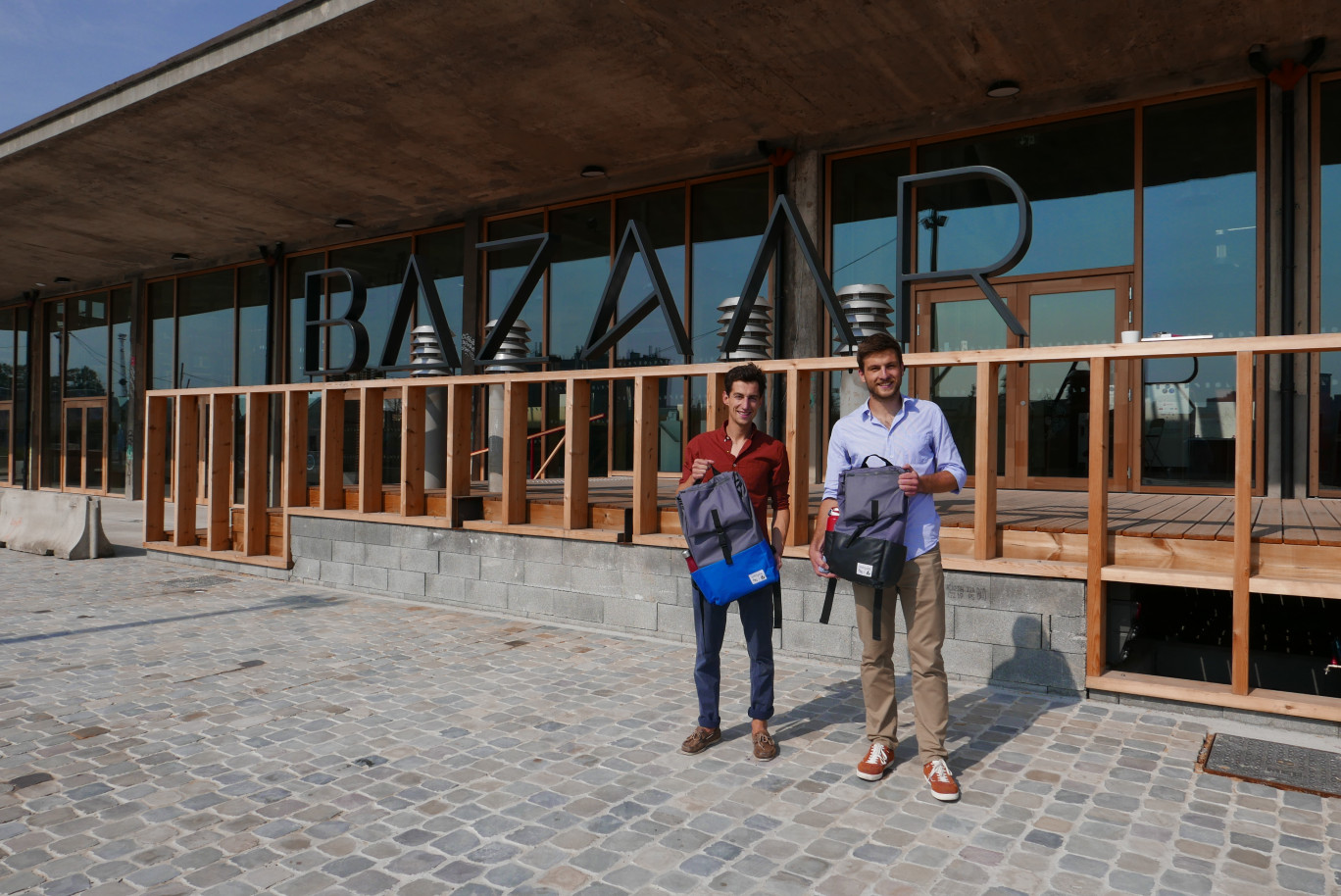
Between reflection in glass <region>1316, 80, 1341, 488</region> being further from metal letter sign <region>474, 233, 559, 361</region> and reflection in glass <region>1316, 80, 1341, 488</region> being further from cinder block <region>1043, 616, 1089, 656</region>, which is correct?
metal letter sign <region>474, 233, 559, 361</region>

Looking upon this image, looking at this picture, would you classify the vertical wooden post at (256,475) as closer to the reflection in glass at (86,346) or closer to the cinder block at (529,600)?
the cinder block at (529,600)

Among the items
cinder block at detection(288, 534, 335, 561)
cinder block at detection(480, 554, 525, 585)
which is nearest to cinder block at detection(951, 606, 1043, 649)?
cinder block at detection(480, 554, 525, 585)

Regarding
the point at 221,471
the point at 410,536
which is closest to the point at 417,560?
the point at 410,536

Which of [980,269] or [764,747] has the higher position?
[980,269]

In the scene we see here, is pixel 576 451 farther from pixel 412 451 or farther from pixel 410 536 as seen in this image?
pixel 410 536

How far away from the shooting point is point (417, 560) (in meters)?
8.94

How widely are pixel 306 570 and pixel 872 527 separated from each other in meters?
7.88

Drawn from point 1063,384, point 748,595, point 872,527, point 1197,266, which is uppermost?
point 1197,266

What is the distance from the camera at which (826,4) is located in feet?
27.4

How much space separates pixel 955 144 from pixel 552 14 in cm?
533

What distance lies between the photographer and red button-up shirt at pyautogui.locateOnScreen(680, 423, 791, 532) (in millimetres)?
4551

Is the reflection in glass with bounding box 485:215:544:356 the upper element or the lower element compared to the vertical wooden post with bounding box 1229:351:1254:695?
upper

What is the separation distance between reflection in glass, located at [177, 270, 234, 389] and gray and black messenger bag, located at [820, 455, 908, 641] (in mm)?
18325

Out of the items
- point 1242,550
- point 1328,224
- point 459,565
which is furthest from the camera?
point 1328,224
